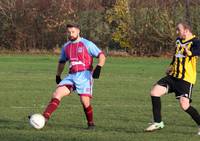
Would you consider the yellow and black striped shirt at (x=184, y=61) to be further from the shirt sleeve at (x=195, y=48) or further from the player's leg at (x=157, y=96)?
the player's leg at (x=157, y=96)

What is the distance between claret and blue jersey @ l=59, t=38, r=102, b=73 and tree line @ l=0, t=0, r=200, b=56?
36970 mm

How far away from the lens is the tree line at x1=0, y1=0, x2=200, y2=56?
47.5m

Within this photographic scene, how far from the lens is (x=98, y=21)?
4994cm

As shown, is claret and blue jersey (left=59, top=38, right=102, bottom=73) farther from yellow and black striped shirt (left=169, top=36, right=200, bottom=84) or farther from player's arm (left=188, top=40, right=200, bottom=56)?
player's arm (left=188, top=40, right=200, bottom=56)

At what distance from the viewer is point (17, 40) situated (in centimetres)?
4962

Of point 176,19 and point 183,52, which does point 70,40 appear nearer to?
point 183,52

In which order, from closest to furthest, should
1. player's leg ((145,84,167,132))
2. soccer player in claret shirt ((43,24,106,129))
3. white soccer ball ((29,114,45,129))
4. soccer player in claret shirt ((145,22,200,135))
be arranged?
1. white soccer ball ((29,114,45,129))
2. soccer player in claret shirt ((145,22,200,135))
3. player's leg ((145,84,167,132))
4. soccer player in claret shirt ((43,24,106,129))

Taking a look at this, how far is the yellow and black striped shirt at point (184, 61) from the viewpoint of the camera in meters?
9.76

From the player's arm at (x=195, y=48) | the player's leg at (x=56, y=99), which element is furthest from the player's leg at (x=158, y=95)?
the player's leg at (x=56, y=99)

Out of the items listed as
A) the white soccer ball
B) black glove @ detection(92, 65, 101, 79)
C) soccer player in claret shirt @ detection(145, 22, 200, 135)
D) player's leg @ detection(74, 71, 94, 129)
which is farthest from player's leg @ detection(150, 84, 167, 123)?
the white soccer ball

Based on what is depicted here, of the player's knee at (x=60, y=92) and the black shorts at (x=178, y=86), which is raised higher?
the black shorts at (x=178, y=86)

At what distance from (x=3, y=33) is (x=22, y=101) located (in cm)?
3560

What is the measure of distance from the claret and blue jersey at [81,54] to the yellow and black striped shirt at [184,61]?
1.31 metres

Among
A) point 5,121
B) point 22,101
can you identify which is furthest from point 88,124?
point 22,101
